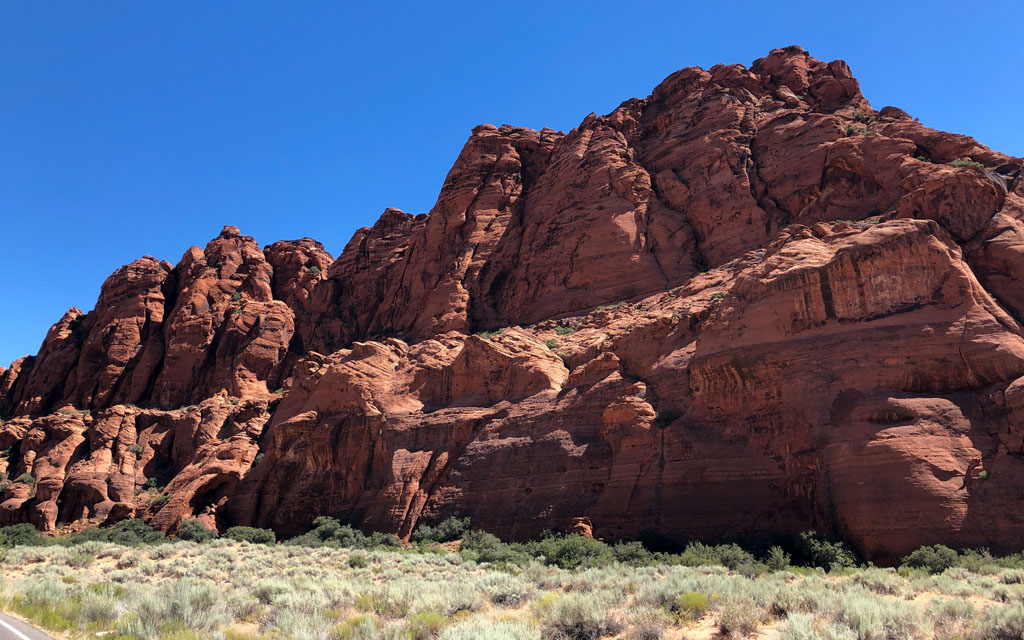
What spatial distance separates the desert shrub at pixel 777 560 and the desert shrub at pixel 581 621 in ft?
36.2

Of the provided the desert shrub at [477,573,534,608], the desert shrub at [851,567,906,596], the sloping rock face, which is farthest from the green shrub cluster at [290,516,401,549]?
the desert shrub at [851,567,906,596]

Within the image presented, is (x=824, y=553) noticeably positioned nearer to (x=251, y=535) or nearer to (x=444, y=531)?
(x=444, y=531)

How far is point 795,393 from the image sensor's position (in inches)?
1009

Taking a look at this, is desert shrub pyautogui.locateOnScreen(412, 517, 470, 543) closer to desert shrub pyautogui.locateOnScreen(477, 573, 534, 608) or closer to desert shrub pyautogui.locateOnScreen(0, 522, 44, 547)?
desert shrub pyautogui.locateOnScreen(477, 573, 534, 608)

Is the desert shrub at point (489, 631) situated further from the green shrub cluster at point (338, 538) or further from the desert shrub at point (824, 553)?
the green shrub cluster at point (338, 538)

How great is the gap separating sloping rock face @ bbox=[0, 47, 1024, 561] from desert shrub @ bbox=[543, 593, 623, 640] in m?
13.7

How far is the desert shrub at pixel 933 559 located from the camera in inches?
741

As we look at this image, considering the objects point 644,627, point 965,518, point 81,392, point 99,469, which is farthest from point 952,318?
point 81,392

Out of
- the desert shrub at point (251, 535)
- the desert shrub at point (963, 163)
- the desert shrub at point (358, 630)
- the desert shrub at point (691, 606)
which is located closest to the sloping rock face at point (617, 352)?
the desert shrub at point (963, 163)

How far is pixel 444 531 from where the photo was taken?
104 feet

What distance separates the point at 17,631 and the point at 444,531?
72.8ft

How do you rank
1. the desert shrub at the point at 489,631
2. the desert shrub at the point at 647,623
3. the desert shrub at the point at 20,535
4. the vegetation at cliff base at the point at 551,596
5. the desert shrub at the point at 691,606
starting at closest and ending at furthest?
the desert shrub at the point at 489,631
the desert shrub at the point at 647,623
the vegetation at cliff base at the point at 551,596
the desert shrub at the point at 691,606
the desert shrub at the point at 20,535

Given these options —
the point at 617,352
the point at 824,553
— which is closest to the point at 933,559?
the point at 824,553

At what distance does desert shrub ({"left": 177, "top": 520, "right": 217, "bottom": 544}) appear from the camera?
122ft
